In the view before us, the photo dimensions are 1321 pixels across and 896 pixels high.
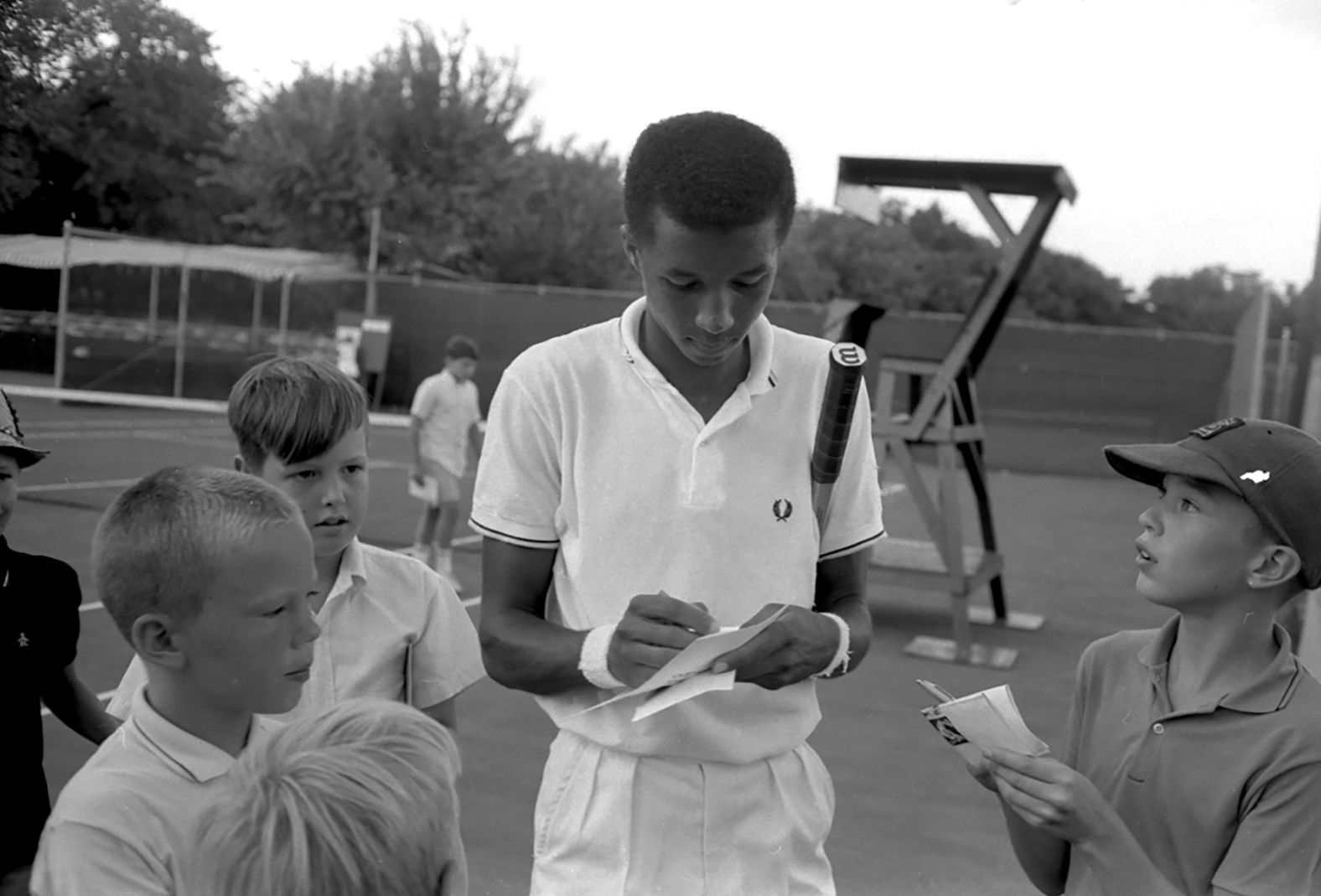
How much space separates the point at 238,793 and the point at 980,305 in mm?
6053

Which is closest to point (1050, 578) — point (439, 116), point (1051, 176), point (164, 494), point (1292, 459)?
point (1051, 176)

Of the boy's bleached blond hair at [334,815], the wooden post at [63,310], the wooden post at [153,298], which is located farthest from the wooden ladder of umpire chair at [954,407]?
the boy's bleached blond hair at [334,815]

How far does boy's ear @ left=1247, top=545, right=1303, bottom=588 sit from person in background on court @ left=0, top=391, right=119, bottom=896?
68.6 inches

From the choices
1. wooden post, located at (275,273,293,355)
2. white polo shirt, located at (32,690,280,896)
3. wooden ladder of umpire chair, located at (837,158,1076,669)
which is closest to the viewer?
white polo shirt, located at (32,690,280,896)

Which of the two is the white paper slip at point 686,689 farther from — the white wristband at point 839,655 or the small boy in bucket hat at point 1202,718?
the small boy in bucket hat at point 1202,718

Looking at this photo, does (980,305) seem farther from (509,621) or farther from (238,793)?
(238,793)

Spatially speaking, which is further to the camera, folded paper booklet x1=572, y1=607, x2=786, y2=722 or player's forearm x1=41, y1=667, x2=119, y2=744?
player's forearm x1=41, y1=667, x2=119, y2=744

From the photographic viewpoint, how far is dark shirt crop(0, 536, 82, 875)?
6.37ft

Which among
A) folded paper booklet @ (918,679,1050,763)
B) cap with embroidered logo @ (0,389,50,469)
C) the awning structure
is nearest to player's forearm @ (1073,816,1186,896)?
folded paper booklet @ (918,679,1050,763)

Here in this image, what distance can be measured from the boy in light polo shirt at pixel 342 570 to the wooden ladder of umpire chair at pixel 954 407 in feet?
12.2

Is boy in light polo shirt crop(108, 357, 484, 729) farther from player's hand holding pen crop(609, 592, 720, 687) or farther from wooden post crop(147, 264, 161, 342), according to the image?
wooden post crop(147, 264, 161, 342)

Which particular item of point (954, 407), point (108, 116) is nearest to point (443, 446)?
point (954, 407)

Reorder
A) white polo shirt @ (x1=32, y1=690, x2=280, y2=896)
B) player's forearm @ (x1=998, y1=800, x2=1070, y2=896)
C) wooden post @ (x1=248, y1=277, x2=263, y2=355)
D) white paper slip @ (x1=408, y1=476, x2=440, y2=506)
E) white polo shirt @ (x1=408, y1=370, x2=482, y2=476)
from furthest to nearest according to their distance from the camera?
white polo shirt @ (x1=408, y1=370, x2=482, y2=476) → white paper slip @ (x1=408, y1=476, x2=440, y2=506) → wooden post @ (x1=248, y1=277, x2=263, y2=355) → player's forearm @ (x1=998, y1=800, x2=1070, y2=896) → white polo shirt @ (x1=32, y1=690, x2=280, y2=896)

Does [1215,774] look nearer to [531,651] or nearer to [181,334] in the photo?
[531,651]
